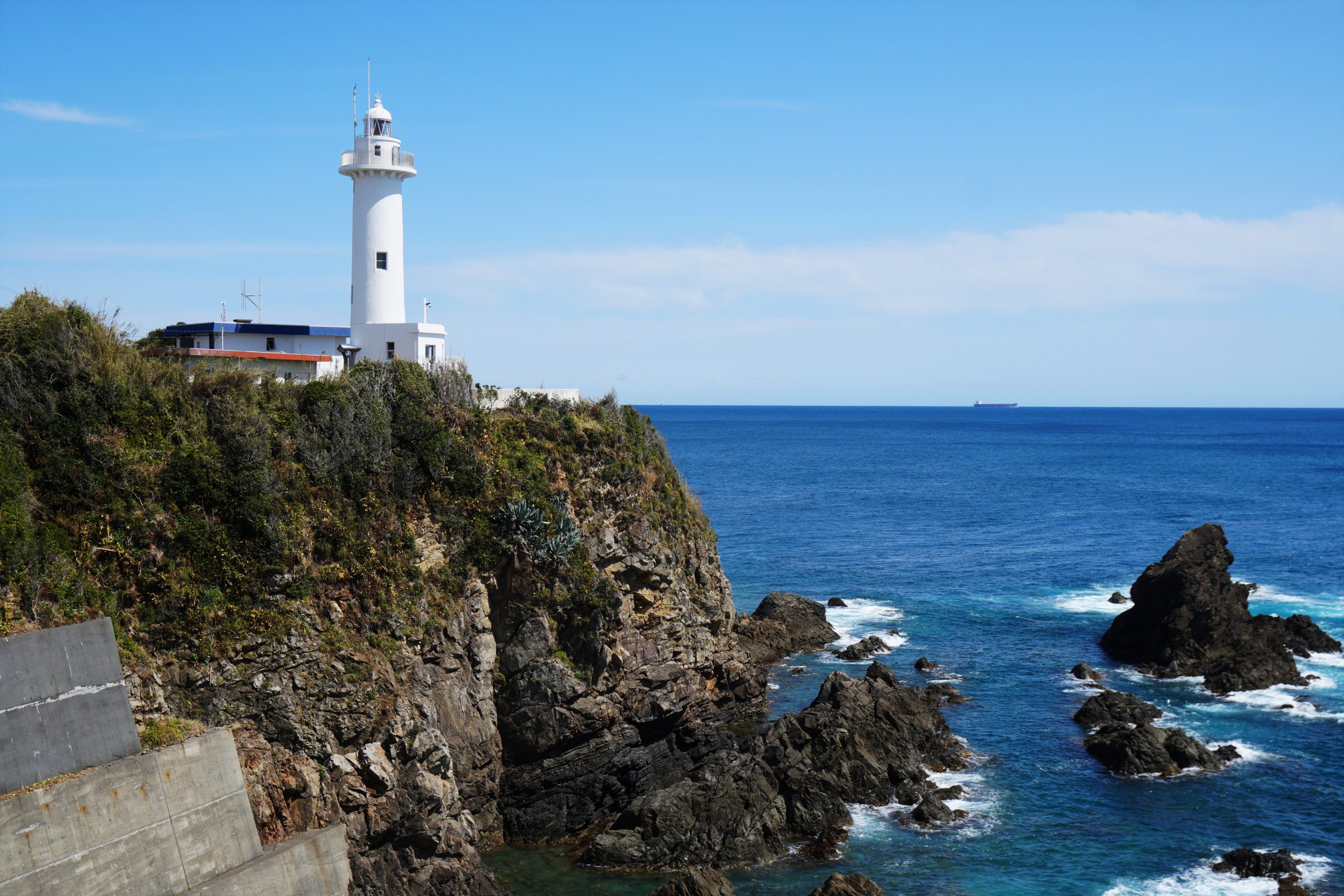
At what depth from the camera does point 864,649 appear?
42.3 metres

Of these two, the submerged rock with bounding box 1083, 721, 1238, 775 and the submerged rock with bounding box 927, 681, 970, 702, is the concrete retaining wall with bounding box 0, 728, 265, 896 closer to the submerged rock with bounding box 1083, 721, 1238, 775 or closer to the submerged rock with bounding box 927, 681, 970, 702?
the submerged rock with bounding box 1083, 721, 1238, 775

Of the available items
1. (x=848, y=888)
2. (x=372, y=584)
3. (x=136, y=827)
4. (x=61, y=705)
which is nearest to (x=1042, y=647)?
(x=848, y=888)

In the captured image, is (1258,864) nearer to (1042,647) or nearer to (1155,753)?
(1155,753)

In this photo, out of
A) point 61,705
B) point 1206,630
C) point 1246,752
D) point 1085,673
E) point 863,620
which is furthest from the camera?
point 863,620

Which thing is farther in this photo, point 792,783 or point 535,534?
point 535,534

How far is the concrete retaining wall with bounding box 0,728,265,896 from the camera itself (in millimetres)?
16297

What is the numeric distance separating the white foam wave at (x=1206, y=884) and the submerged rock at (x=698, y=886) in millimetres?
8963

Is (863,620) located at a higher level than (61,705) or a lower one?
lower

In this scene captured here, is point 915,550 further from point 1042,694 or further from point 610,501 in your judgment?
point 610,501

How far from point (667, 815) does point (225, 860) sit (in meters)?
10.7

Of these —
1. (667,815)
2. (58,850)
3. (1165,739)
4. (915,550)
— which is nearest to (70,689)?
(58,850)

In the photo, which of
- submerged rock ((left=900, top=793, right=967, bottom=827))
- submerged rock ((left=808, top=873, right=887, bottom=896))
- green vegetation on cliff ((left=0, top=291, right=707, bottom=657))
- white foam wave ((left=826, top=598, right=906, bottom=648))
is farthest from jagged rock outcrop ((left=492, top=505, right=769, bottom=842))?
white foam wave ((left=826, top=598, right=906, bottom=648))

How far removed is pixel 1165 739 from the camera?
103ft

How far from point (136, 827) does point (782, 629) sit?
29.9 meters
